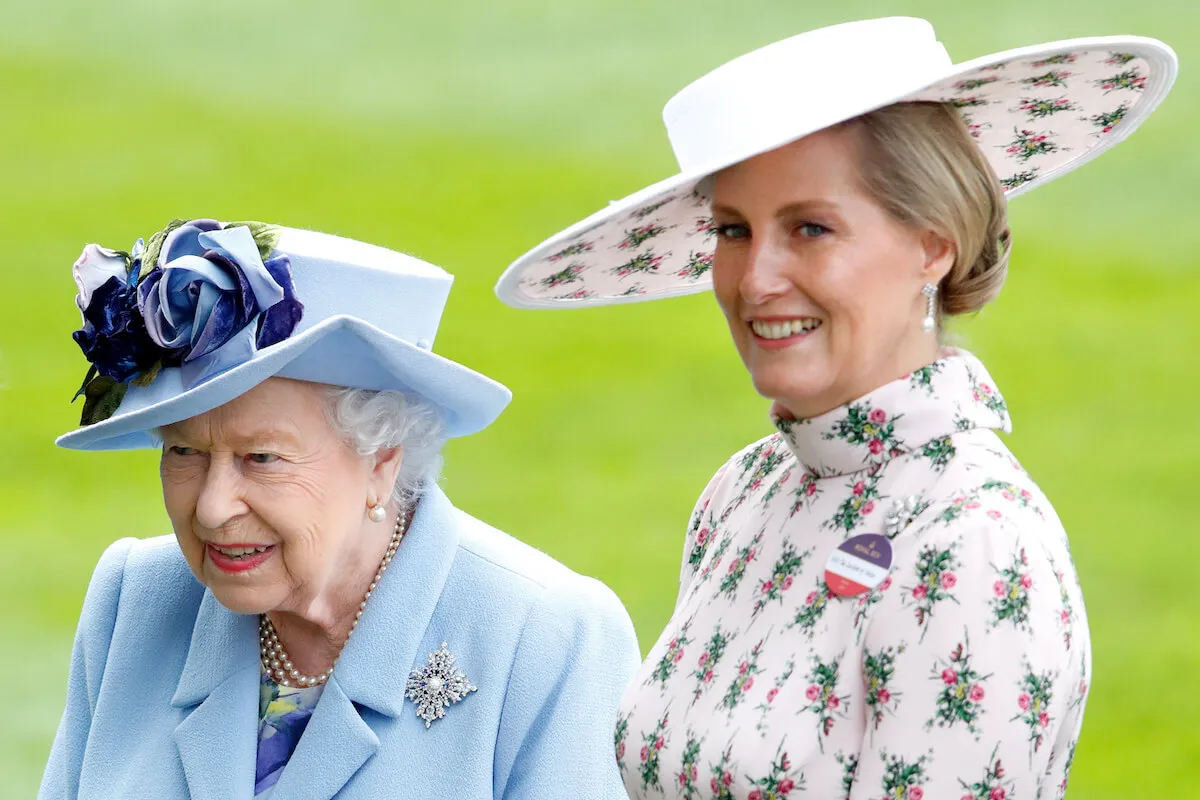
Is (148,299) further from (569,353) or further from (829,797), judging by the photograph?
(569,353)

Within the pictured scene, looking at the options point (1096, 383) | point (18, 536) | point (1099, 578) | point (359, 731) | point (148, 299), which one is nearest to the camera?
point (148, 299)

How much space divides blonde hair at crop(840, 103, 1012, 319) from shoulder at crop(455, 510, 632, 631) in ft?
3.95

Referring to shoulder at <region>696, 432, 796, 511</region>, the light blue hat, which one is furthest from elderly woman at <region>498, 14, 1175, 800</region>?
the light blue hat

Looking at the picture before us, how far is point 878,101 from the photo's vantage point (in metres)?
2.09

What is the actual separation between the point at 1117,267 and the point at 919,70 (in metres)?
9.68

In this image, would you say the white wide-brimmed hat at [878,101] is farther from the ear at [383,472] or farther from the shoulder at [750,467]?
the ear at [383,472]

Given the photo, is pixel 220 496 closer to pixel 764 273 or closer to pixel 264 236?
pixel 264 236

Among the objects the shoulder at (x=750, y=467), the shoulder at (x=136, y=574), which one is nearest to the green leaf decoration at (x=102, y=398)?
the shoulder at (x=136, y=574)

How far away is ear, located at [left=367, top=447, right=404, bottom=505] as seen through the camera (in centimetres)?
313

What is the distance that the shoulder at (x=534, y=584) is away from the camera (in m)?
3.17

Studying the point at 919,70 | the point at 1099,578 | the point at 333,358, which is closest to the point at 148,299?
the point at 333,358

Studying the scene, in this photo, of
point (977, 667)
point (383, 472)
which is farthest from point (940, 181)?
point (383, 472)

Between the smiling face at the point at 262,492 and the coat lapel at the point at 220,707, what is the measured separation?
244mm

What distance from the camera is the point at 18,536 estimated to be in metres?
9.59
